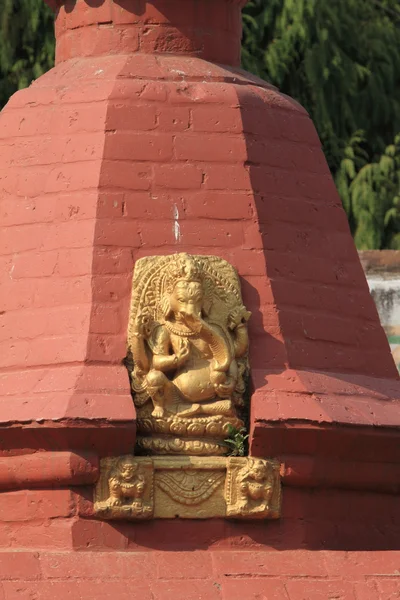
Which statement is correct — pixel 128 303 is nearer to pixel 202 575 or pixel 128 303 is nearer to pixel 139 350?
pixel 139 350

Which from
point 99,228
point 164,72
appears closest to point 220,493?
point 99,228

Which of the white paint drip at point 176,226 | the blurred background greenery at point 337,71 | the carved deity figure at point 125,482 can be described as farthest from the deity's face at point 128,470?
the blurred background greenery at point 337,71

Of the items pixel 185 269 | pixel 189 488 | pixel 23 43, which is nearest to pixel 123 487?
pixel 189 488

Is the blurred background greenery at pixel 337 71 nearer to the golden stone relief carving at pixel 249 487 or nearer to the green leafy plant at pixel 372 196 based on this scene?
the green leafy plant at pixel 372 196

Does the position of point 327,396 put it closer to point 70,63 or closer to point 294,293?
point 294,293

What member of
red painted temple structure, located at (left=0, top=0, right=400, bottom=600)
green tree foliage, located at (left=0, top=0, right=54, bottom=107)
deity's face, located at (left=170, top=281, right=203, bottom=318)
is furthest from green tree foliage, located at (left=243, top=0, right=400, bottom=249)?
deity's face, located at (left=170, top=281, right=203, bottom=318)

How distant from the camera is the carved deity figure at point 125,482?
12.5m

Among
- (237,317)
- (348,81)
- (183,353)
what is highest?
(237,317)

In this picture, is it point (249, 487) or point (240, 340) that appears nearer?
point (249, 487)

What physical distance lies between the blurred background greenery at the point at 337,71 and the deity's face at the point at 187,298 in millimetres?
9173

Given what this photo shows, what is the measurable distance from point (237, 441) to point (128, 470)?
618 mm

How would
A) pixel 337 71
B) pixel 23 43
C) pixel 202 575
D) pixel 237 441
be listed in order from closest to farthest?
pixel 202 575 → pixel 237 441 → pixel 23 43 → pixel 337 71

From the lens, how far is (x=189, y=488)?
41.3ft

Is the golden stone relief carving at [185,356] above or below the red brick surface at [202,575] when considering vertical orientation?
above
